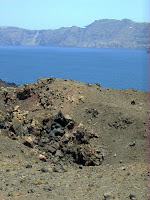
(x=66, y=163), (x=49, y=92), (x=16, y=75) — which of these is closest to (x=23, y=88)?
(x=49, y=92)

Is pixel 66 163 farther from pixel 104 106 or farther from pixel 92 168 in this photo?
pixel 104 106

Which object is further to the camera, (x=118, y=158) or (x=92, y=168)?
(x=118, y=158)

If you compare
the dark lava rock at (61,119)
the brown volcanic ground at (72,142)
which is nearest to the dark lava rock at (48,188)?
the brown volcanic ground at (72,142)

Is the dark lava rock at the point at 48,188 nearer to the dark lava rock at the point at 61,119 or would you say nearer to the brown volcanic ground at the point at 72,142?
the brown volcanic ground at the point at 72,142

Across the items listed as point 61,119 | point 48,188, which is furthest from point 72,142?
point 48,188

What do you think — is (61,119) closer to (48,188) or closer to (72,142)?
(72,142)

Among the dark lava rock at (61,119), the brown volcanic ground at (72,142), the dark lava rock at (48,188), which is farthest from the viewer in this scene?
the dark lava rock at (61,119)

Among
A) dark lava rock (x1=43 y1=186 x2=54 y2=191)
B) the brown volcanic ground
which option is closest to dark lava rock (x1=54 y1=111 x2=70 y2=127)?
the brown volcanic ground

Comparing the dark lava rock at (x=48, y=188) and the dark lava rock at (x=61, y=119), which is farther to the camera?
the dark lava rock at (x=61, y=119)
